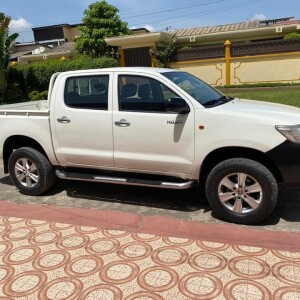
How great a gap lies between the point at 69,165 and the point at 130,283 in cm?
234

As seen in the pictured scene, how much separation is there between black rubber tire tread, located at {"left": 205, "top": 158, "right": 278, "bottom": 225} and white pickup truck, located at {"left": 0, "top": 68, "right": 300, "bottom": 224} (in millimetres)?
A: 11

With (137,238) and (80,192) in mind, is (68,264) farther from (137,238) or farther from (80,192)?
(80,192)

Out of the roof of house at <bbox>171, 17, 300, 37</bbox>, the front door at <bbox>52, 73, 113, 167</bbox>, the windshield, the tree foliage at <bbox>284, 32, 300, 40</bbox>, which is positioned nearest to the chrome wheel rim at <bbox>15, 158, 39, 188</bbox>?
the front door at <bbox>52, 73, 113, 167</bbox>

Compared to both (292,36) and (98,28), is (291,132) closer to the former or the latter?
(292,36)

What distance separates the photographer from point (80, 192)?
5.27 metres

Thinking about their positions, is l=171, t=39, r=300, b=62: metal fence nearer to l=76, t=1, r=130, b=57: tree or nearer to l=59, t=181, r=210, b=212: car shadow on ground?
l=76, t=1, r=130, b=57: tree

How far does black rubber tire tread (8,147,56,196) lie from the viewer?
5020 millimetres

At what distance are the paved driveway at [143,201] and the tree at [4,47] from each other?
11.6m

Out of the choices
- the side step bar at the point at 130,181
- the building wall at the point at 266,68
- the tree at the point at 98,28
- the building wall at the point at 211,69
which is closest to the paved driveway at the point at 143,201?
the side step bar at the point at 130,181

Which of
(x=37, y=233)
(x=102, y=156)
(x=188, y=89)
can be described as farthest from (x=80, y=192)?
(x=188, y=89)

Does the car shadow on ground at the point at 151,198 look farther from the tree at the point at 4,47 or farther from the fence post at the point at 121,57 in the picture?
the fence post at the point at 121,57

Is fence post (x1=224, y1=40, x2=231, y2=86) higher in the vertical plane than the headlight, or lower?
higher

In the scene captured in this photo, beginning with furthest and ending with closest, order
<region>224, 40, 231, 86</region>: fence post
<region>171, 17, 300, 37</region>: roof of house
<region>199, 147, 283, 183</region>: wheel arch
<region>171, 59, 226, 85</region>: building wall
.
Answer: <region>171, 17, 300, 37</region>: roof of house
<region>171, 59, 226, 85</region>: building wall
<region>224, 40, 231, 86</region>: fence post
<region>199, 147, 283, 183</region>: wheel arch

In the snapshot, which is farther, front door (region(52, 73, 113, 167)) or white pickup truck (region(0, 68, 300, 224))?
front door (region(52, 73, 113, 167))
